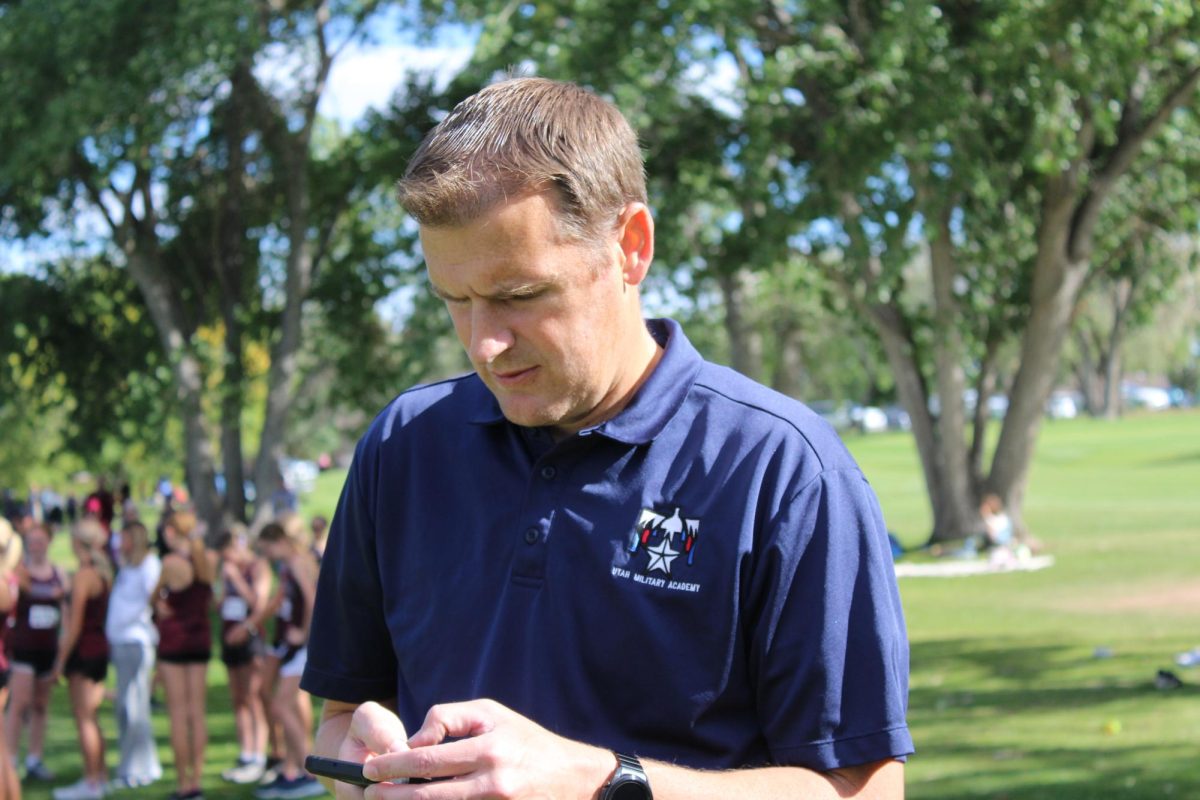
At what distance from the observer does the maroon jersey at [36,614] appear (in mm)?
10211

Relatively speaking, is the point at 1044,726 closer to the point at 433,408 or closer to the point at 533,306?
the point at 433,408

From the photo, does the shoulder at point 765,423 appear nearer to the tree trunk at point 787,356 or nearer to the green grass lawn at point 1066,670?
the green grass lawn at point 1066,670

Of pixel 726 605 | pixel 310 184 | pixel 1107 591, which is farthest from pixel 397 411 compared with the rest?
pixel 310 184

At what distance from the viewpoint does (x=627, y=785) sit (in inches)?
73.7

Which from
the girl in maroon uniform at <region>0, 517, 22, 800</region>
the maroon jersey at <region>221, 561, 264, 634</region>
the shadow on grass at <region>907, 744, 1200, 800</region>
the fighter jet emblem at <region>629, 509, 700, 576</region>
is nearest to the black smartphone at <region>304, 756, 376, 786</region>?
the fighter jet emblem at <region>629, 509, 700, 576</region>

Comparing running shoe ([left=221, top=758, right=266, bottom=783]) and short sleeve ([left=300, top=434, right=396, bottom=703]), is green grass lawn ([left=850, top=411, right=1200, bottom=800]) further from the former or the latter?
short sleeve ([left=300, top=434, right=396, bottom=703])

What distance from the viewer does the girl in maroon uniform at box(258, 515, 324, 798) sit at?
31.8 feet

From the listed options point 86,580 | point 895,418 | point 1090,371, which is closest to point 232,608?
point 86,580

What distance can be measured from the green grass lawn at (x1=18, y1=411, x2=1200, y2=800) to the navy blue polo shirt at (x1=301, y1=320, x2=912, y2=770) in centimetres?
692

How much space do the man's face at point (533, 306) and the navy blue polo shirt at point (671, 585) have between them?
87 mm

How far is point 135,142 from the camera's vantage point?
22.2m

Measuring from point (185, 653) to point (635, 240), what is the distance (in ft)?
27.9

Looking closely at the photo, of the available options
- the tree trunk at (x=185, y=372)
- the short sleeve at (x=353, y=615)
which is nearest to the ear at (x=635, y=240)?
the short sleeve at (x=353, y=615)

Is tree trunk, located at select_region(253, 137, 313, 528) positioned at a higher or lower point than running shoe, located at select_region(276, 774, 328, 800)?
higher
